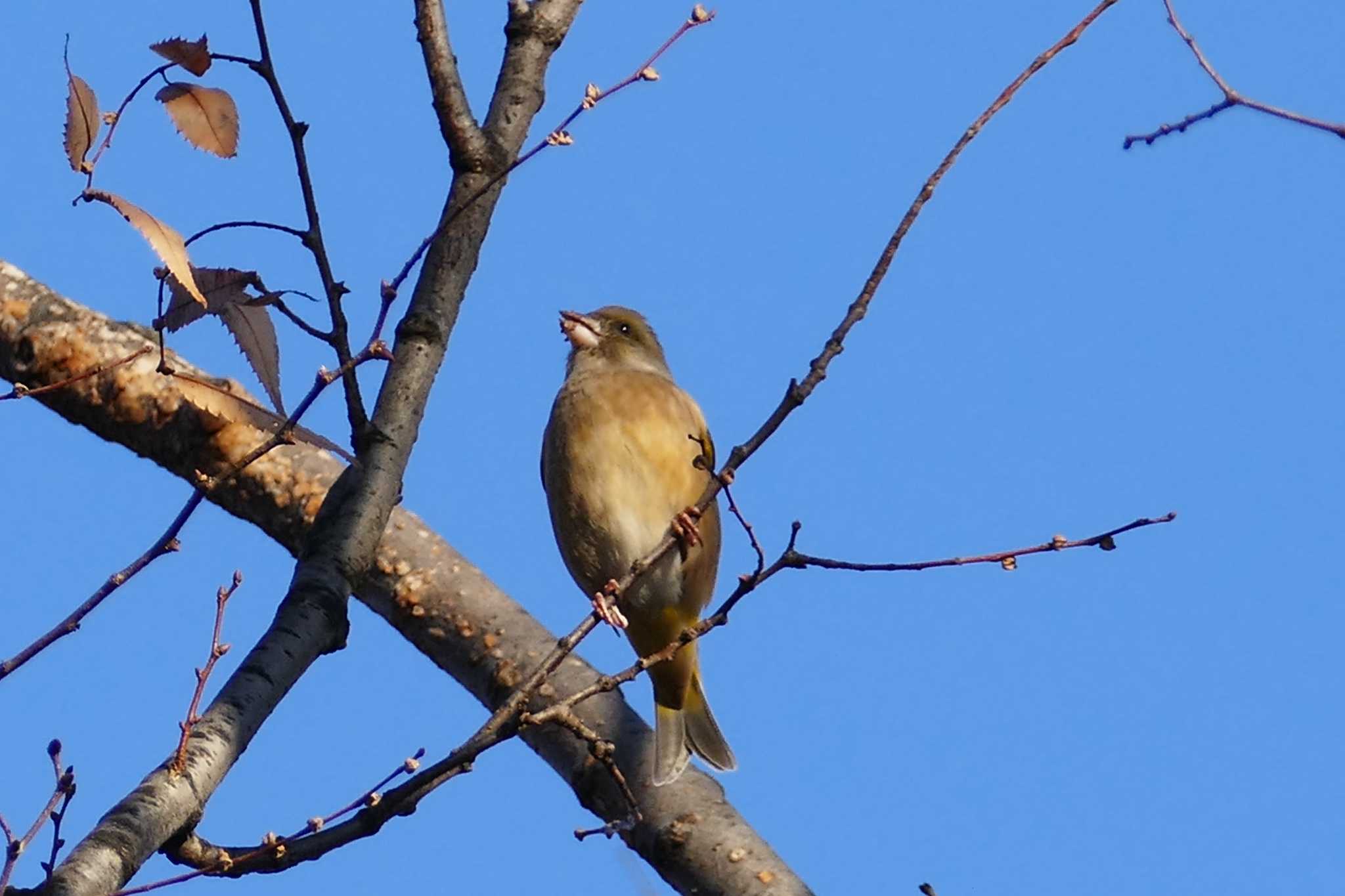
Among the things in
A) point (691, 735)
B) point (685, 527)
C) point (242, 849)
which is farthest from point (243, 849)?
point (691, 735)

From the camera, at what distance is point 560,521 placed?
18.1 ft

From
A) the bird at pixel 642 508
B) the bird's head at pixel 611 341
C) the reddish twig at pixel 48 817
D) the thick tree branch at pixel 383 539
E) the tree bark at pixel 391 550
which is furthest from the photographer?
the bird's head at pixel 611 341

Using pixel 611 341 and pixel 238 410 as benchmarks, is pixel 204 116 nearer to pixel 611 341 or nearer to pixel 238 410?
pixel 238 410

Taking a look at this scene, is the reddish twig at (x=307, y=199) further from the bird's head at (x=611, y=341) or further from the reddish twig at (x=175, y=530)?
the bird's head at (x=611, y=341)

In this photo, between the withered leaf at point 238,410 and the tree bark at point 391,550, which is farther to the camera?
the tree bark at point 391,550

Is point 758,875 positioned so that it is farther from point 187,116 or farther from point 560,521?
point 187,116

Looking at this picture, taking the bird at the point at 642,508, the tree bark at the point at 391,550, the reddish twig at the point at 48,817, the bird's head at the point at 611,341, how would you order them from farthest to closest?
the bird's head at the point at 611,341 → the bird at the point at 642,508 → the tree bark at the point at 391,550 → the reddish twig at the point at 48,817

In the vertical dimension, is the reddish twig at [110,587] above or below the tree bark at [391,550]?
below

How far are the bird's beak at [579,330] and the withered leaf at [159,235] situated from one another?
3.36 metres

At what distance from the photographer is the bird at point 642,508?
5305 millimetres

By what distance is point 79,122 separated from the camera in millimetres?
2697

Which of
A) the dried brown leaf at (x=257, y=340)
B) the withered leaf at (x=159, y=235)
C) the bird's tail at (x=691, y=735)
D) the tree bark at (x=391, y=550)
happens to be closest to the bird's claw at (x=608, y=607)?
the dried brown leaf at (x=257, y=340)

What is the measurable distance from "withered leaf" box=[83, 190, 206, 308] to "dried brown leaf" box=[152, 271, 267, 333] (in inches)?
9.9

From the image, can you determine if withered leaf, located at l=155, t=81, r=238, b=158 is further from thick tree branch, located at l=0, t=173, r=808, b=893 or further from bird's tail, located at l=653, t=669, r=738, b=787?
bird's tail, located at l=653, t=669, r=738, b=787
